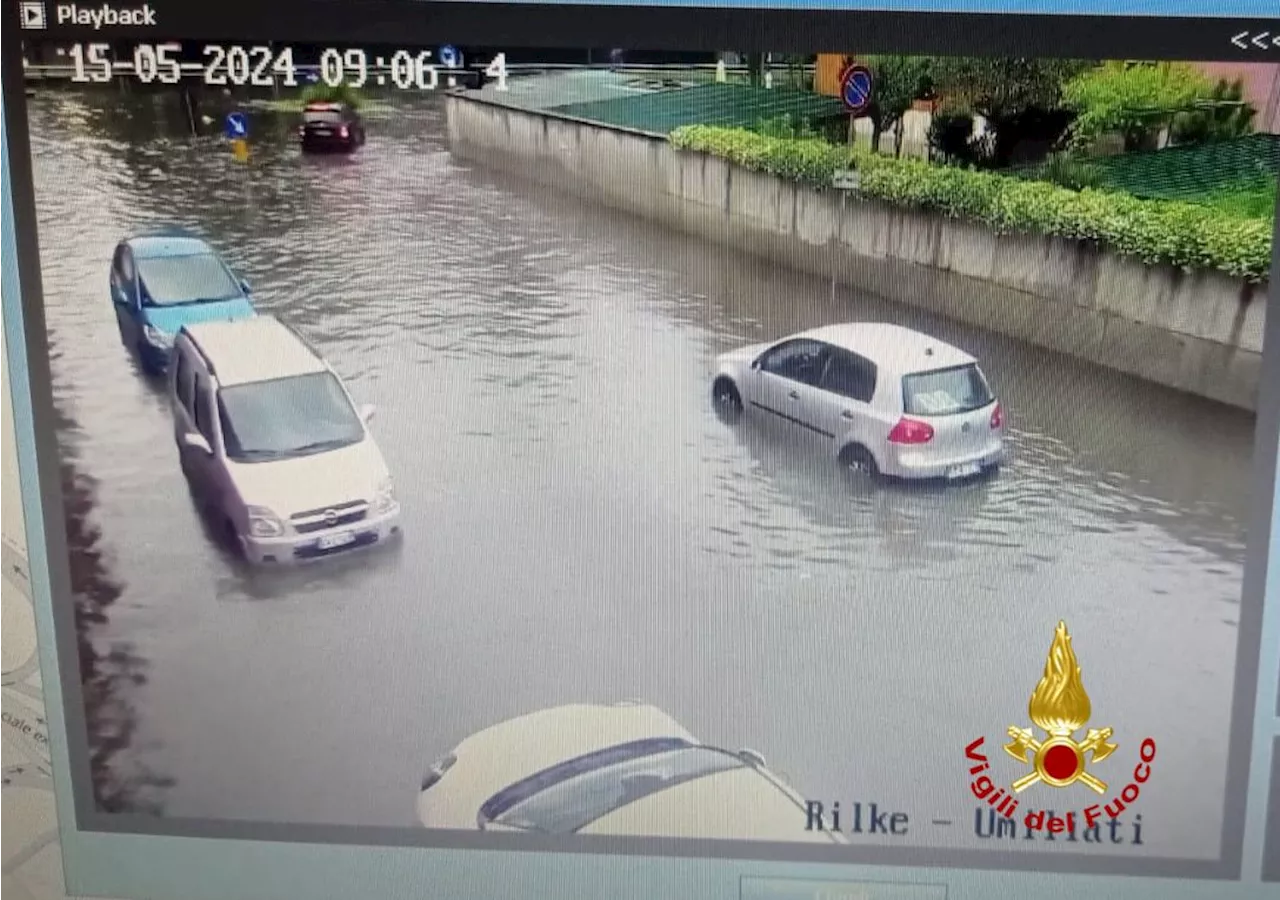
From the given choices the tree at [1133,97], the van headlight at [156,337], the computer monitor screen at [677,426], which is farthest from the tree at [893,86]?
the van headlight at [156,337]

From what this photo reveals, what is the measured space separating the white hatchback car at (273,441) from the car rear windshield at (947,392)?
1.51 feet

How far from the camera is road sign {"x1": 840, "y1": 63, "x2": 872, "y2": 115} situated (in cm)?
101

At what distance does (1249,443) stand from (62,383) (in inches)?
Answer: 40.3

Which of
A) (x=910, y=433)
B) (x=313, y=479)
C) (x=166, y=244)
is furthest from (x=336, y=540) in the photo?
(x=910, y=433)

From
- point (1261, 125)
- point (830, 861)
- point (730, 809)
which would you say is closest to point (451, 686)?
point (730, 809)

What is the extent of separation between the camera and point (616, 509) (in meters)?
1.08

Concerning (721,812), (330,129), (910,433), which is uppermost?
(330,129)

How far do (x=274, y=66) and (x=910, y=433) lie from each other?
24.3 inches

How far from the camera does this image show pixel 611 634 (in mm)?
1104

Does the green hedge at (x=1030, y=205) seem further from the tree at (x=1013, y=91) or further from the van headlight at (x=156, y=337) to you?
the van headlight at (x=156, y=337)

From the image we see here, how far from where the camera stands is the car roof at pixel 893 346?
3.46ft

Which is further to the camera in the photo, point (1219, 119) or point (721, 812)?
point (721, 812)

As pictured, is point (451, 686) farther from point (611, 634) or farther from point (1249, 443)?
point (1249, 443)

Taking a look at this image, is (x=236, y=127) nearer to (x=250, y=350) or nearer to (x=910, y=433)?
(x=250, y=350)
